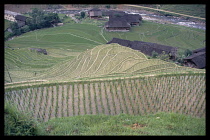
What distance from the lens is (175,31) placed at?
45.0 metres

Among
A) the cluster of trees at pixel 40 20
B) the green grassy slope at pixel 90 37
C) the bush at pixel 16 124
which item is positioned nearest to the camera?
the bush at pixel 16 124

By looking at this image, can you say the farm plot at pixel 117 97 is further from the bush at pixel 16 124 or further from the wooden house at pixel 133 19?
the wooden house at pixel 133 19

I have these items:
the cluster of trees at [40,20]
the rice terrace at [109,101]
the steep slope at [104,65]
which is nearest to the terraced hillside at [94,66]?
the steep slope at [104,65]

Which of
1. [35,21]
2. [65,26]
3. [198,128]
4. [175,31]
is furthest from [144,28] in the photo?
[198,128]

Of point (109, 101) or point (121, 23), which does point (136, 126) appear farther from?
point (121, 23)

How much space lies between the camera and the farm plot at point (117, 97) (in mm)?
9748

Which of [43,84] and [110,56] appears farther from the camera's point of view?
[110,56]

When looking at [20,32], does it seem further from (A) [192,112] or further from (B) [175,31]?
(A) [192,112]

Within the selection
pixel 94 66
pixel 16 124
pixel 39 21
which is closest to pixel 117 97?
pixel 16 124

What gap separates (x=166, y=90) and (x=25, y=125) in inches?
298

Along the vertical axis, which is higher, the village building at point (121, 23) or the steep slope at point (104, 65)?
the village building at point (121, 23)

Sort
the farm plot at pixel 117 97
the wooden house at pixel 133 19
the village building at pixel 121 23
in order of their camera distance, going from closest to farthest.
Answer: the farm plot at pixel 117 97 → the village building at pixel 121 23 → the wooden house at pixel 133 19

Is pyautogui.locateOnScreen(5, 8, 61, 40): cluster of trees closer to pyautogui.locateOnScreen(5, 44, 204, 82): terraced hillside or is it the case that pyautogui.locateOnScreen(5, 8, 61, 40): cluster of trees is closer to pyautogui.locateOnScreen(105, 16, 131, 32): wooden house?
pyautogui.locateOnScreen(105, 16, 131, 32): wooden house

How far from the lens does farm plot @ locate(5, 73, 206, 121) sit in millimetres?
9748
